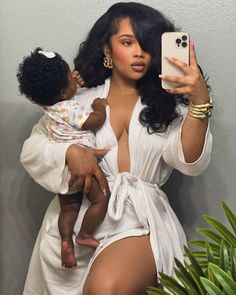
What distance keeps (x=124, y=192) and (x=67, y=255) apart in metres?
0.21

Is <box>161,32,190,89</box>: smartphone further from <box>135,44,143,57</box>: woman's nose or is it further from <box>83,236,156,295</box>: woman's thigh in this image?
<box>83,236,156,295</box>: woman's thigh

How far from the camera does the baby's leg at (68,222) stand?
129 cm

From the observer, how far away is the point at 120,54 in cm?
130

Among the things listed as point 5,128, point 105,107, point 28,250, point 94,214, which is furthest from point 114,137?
point 28,250

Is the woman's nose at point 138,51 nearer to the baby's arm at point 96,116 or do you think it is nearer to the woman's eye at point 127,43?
the woman's eye at point 127,43

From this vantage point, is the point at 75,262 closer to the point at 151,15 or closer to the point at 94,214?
the point at 94,214

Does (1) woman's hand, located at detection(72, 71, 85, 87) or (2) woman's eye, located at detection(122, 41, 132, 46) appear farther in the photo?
(1) woman's hand, located at detection(72, 71, 85, 87)

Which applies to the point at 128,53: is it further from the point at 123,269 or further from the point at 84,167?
the point at 123,269

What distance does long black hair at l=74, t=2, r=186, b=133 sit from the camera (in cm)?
129

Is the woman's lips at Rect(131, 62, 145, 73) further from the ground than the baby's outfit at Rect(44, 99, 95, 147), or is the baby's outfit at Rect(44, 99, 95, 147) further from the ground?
the woman's lips at Rect(131, 62, 145, 73)

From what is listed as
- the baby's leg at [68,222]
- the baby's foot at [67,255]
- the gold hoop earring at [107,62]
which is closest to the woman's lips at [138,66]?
the gold hoop earring at [107,62]

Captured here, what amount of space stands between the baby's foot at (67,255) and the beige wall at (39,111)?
0.38 metres

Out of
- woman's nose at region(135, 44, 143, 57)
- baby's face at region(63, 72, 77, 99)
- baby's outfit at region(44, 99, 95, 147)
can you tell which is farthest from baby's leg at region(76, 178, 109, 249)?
woman's nose at region(135, 44, 143, 57)

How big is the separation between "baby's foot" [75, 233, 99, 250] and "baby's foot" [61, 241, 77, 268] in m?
0.03
